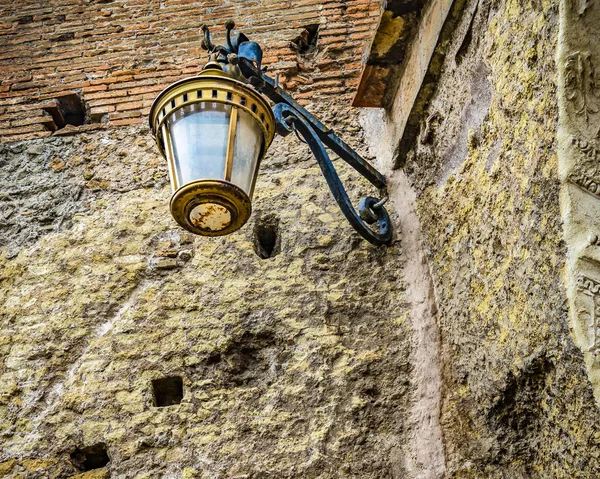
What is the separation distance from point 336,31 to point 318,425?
7.26 feet

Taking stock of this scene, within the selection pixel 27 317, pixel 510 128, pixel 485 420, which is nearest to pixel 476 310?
pixel 485 420

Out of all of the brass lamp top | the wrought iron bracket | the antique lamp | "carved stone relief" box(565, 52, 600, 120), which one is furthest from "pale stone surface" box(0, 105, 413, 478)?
"carved stone relief" box(565, 52, 600, 120)

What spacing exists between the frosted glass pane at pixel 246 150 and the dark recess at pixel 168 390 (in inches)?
41.9

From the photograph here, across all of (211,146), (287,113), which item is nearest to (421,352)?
(287,113)

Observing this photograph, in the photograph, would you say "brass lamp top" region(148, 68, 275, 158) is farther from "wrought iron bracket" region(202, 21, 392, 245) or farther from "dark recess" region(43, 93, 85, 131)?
"dark recess" region(43, 93, 85, 131)

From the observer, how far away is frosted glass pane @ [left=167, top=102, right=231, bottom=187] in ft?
9.33

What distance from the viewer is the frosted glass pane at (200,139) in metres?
2.84

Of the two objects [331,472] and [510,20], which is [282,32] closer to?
[510,20]

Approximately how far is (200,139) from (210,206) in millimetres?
230

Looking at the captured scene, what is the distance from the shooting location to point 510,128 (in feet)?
9.02

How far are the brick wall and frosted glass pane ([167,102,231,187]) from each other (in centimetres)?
152

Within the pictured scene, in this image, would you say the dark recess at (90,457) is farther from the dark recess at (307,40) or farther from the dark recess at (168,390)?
the dark recess at (307,40)

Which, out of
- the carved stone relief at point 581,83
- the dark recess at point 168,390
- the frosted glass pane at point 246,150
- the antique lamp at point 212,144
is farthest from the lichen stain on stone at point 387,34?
the dark recess at point 168,390

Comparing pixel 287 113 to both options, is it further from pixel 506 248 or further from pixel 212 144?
pixel 506 248
